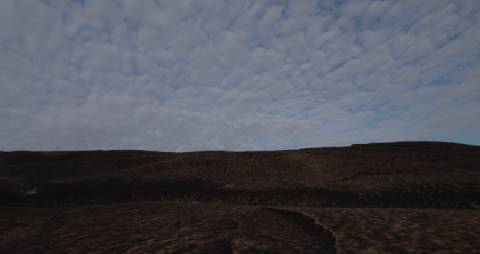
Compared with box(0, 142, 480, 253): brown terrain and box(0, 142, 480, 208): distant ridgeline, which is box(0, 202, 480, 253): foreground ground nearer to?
box(0, 142, 480, 253): brown terrain

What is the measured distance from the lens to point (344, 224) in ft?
13.5

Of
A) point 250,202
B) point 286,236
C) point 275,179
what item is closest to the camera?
point 286,236

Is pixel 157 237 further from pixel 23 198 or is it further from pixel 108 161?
pixel 108 161

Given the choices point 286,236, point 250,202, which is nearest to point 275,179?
point 250,202

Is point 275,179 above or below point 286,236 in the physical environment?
above

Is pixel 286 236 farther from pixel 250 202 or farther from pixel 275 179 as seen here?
pixel 275 179

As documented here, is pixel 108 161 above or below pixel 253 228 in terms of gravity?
above

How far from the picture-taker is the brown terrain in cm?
345

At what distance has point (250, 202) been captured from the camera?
41.1 ft

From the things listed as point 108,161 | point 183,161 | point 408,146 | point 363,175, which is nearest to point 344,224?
point 363,175

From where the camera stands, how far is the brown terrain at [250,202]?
3.45 meters

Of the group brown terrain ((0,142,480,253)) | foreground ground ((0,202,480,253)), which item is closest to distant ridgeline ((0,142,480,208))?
brown terrain ((0,142,480,253))

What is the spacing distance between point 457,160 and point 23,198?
2377 cm

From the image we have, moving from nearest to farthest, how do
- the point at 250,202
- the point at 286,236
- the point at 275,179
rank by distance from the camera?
the point at 286,236 → the point at 250,202 → the point at 275,179
